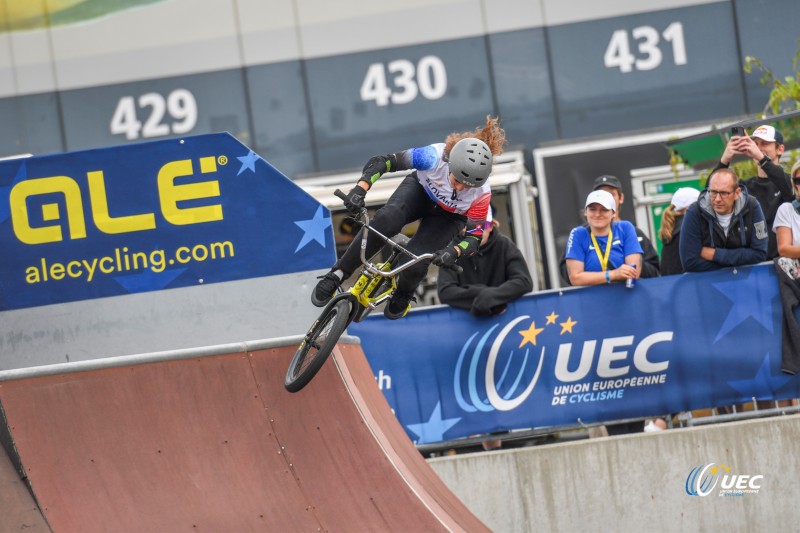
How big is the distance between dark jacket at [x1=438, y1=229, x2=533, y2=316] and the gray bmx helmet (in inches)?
53.5

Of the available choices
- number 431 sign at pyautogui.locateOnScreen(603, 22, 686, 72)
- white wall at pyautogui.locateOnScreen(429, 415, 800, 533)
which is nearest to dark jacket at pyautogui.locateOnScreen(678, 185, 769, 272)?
white wall at pyautogui.locateOnScreen(429, 415, 800, 533)

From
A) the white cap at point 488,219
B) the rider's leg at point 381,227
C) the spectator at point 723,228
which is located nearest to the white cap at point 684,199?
the spectator at point 723,228

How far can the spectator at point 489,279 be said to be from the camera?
9156 mm

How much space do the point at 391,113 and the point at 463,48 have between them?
1275 millimetres

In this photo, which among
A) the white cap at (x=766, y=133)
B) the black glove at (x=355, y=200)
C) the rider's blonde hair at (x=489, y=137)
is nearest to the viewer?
the black glove at (x=355, y=200)

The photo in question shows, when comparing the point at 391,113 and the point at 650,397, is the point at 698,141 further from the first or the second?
the point at 391,113

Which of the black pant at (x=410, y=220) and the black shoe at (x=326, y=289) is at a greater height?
the black pant at (x=410, y=220)

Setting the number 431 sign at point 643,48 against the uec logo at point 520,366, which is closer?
the uec logo at point 520,366

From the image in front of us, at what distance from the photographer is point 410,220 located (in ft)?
28.1

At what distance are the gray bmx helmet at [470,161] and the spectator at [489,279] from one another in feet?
3.77

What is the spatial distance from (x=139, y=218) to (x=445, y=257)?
2074mm

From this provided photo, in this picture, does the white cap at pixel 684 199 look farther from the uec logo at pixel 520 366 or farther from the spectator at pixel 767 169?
the uec logo at pixel 520 366

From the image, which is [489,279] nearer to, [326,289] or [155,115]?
[326,289]

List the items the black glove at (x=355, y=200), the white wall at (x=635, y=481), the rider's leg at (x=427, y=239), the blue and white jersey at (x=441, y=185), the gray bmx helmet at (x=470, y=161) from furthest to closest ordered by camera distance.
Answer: the white wall at (x=635, y=481), the rider's leg at (x=427, y=239), the blue and white jersey at (x=441, y=185), the gray bmx helmet at (x=470, y=161), the black glove at (x=355, y=200)
